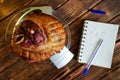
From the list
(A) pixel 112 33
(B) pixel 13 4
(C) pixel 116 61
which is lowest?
(C) pixel 116 61

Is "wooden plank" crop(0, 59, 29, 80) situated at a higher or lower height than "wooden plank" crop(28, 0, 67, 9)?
lower

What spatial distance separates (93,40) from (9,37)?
0.31m

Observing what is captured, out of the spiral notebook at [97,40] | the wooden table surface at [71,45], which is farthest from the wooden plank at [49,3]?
the spiral notebook at [97,40]

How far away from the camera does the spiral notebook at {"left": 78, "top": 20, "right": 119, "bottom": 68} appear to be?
103 cm

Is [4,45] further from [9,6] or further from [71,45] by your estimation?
[71,45]

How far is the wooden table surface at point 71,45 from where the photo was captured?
1030 millimetres

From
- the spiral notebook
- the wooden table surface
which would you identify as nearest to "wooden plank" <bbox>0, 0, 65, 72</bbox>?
the wooden table surface

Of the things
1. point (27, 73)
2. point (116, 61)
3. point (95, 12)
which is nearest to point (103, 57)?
point (116, 61)

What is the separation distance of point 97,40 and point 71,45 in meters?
0.10

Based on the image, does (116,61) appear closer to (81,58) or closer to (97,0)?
(81,58)

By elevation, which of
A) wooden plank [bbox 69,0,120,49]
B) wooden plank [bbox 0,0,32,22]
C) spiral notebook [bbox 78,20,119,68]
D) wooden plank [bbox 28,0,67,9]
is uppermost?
wooden plank [bbox 0,0,32,22]

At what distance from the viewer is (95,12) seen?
1.03 metres

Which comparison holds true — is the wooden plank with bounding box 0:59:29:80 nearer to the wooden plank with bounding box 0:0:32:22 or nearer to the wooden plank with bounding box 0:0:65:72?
the wooden plank with bounding box 0:0:65:72

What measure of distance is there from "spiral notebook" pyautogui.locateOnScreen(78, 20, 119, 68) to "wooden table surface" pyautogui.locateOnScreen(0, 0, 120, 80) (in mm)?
17
